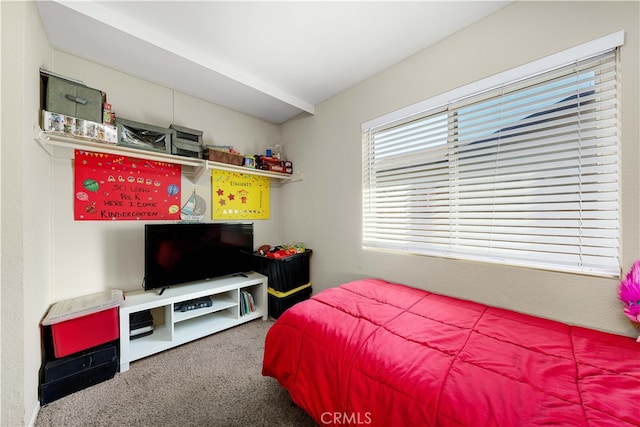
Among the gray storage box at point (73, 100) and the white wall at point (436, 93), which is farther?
the gray storage box at point (73, 100)

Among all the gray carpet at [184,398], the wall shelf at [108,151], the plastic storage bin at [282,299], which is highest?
the wall shelf at [108,151]

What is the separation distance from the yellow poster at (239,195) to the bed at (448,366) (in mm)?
1648

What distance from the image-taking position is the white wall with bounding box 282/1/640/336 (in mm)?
1122

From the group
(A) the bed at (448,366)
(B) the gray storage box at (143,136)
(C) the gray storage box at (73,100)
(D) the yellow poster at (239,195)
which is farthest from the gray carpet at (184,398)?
(C) the gray storage box at (73,100)

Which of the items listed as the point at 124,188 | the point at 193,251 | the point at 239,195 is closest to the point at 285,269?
the point at 193,251

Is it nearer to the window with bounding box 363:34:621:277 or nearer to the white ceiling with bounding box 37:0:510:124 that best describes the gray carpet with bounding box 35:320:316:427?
the window with bounding box 363:34:621:277

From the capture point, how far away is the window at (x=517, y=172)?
1.19 meters

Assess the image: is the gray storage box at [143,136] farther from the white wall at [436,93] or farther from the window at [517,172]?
the window at [517,172]

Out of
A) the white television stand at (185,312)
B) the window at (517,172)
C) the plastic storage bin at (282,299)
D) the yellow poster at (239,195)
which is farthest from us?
the yellow poster at (239,195)

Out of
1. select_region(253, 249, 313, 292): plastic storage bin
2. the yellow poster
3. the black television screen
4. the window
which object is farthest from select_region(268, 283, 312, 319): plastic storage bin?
the window

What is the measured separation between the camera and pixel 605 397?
0.74 metres

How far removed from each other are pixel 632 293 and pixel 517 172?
764mm

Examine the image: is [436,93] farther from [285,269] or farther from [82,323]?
[82,323]

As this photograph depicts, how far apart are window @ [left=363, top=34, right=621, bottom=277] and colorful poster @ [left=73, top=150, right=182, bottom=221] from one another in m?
2.15
